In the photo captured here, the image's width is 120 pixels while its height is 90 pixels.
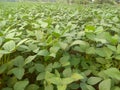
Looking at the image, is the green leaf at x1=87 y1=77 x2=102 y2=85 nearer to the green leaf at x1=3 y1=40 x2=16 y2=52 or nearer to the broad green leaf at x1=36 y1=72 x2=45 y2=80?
the broad green leaf at x1=36 y1=72 x2=45 y2=80

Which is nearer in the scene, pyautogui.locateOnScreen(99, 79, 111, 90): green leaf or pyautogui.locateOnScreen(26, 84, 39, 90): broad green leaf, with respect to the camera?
pyautogui.locateOnScreen(99, 79, 111, 90): green leaf

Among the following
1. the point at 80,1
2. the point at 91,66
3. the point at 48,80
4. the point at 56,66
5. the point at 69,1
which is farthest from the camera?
the point at 69,1

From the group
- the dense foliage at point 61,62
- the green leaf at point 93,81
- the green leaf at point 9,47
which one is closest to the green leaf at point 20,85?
the dense foliage at point 61,62

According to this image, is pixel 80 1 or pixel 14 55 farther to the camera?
pixel 80 1

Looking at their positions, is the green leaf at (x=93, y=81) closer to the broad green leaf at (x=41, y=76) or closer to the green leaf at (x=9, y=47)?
the broad green leaf at (x=41, y=76)

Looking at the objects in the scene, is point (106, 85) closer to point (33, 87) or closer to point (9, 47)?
point (33, 87)

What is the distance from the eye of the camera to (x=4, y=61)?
106 centimetres

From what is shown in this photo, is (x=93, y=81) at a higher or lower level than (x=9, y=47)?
lower

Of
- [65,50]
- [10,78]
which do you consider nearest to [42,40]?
[65,50]

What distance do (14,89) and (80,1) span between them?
12.0m

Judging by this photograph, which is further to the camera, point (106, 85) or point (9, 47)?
point (9, 47)

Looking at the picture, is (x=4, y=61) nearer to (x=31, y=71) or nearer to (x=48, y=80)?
(x=31, y=71)

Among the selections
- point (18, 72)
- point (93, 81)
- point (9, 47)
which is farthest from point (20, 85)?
point (93, 81)

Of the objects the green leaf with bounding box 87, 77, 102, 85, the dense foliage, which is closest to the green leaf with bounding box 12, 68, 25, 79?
the dense foliage
